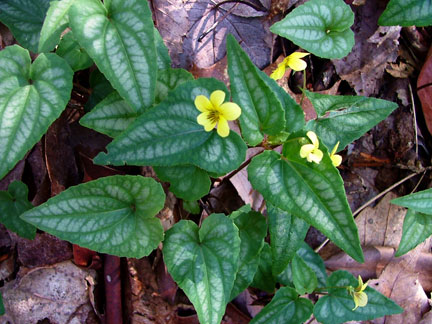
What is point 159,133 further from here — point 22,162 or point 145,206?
point 22,162

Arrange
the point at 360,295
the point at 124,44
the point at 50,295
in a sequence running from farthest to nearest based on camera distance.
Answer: the point at 50,295 < the point at 360,295 < the point at 124,44

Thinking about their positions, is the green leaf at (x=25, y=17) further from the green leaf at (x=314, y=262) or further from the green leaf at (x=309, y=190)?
the green leaf at (x=314, y=262)

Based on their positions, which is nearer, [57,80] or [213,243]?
[57,80]

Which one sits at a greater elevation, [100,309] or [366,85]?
[366,85]

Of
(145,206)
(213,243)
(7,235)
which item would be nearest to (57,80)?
(145,206)

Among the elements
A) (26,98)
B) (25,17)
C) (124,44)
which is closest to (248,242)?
(124,44)

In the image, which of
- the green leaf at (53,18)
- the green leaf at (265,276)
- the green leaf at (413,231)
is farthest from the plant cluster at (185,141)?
the green leaf at (413,231)

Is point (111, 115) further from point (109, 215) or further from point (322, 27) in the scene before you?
point (322, 27)
